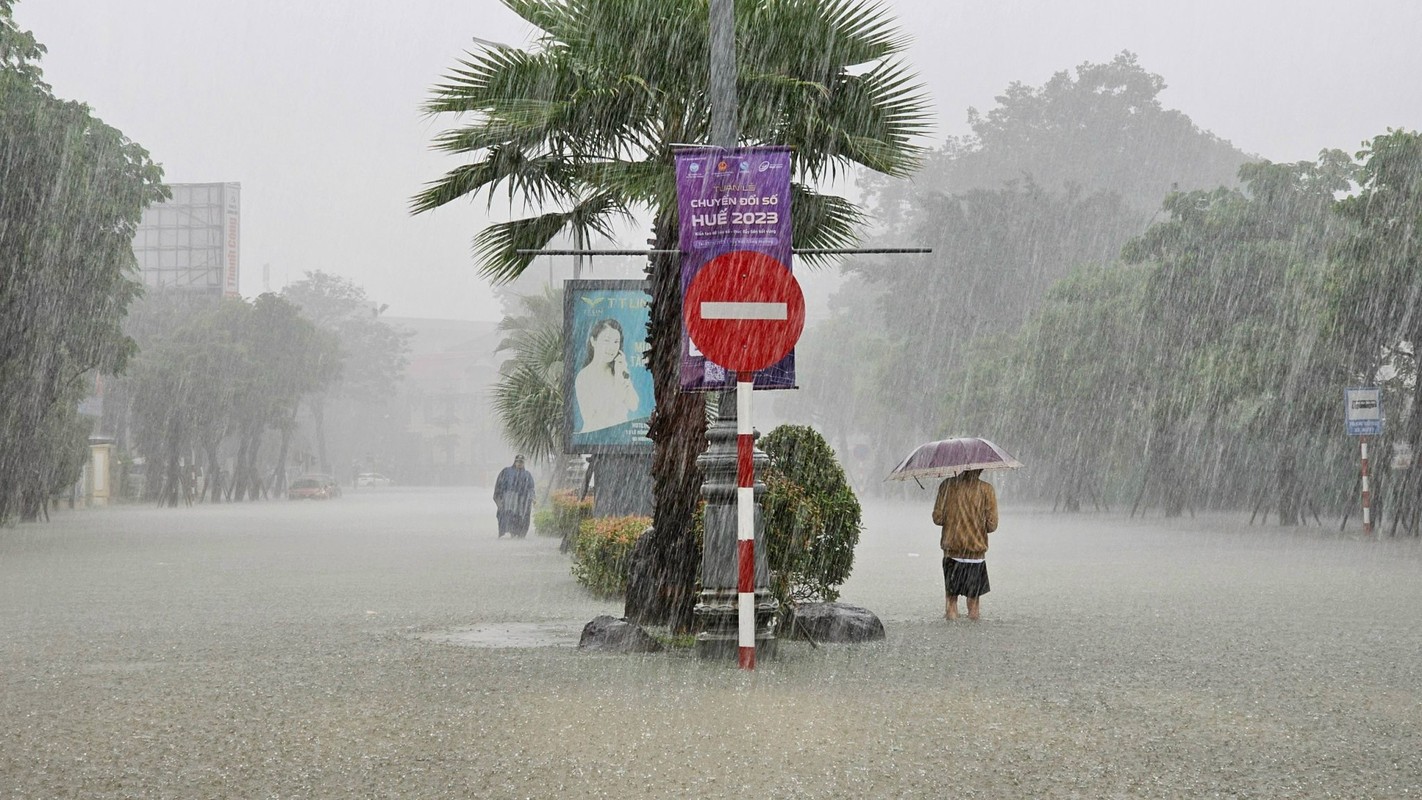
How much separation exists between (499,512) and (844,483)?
67.2ft

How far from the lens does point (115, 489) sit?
212 ft

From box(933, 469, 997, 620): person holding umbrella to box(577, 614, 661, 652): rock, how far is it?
133 inches

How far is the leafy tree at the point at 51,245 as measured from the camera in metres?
26.4

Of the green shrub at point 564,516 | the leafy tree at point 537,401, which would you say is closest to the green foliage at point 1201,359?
the green shrub at point 564,516

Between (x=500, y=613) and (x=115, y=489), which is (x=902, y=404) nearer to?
(x=115, y=489)

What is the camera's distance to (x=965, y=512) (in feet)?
43.8

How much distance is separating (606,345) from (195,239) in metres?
67.0

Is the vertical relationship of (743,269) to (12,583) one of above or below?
above

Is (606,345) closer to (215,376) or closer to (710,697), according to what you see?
(710,697)

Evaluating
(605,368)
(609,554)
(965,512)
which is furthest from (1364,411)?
(609,554)

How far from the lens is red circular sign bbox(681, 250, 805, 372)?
962 cm

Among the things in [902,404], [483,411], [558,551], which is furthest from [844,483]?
[483,411]

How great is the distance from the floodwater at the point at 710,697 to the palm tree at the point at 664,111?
1.58 m

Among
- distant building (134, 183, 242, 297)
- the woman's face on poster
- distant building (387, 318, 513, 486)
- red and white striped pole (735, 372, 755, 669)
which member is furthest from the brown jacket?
distant building (387, 318, 513, 486)
